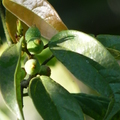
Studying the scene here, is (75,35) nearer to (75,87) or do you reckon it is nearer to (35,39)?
(35,39)

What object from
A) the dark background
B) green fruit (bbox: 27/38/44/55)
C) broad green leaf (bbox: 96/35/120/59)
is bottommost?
the dark background

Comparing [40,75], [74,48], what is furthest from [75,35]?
[40,75]

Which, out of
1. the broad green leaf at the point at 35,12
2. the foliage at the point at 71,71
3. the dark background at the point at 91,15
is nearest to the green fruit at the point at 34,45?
the foliage at the point at 71,71

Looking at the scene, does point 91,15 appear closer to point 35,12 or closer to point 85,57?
point 35,12

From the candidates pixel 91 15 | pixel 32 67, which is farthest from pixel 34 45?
pixel 91 15

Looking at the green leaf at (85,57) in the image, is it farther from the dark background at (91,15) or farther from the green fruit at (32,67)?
the dark background at (91,15)

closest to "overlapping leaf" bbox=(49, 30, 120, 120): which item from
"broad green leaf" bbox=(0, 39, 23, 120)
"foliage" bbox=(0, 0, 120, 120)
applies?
"foliage" bbox=(0, 0, 120, 120)

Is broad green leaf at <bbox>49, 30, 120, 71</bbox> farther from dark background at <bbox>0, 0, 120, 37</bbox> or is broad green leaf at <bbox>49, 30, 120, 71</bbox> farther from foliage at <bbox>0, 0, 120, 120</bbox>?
dark background at <bbox>0, 0, 120, 37</bbox>
